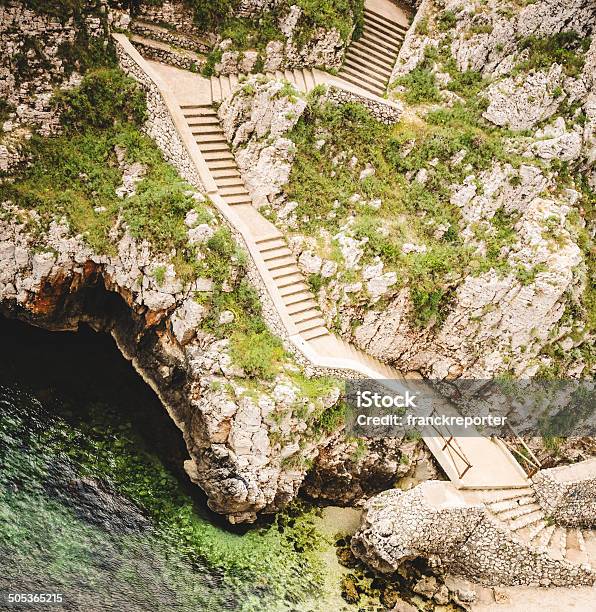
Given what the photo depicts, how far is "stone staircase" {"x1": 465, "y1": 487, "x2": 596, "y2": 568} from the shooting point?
23156 millimetres

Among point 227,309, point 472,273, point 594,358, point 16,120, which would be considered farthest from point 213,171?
point 594,358

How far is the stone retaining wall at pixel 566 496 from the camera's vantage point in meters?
24.3

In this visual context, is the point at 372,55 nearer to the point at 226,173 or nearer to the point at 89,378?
the point at 226,173

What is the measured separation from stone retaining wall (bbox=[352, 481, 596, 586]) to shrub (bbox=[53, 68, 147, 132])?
677 inches

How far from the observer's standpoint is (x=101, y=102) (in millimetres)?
26312

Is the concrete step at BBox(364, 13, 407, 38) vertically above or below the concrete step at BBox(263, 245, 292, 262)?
above

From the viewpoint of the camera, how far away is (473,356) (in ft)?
85.6

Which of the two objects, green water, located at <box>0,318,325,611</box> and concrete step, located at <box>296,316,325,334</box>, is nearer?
green water, located at <box>0,318,325,611</box>

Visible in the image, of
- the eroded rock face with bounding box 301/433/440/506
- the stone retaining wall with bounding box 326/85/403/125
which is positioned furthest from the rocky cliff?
the eroded rock face with bounding box 301/433/440/506

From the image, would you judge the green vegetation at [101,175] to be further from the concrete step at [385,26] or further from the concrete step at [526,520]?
the concrete step at [526,520]

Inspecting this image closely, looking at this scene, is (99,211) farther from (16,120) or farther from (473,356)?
(473,356)

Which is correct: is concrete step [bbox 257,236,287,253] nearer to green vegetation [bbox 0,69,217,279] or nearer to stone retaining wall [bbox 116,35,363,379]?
stone retaining wall [bbox 116,35,363,379]

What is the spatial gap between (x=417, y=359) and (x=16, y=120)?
1795cm

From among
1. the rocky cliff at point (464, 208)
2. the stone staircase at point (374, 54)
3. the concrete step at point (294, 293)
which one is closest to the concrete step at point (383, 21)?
the stone staircase at point (374, 54)
